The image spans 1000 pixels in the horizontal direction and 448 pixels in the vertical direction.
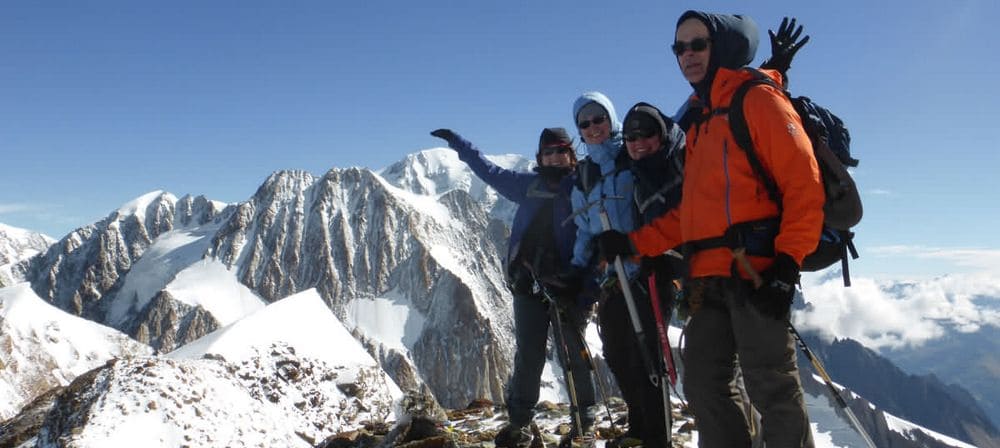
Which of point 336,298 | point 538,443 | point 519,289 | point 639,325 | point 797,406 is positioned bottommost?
point 538,443

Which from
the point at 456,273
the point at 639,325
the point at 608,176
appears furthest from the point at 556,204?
the point at 456,273

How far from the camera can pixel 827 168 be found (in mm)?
4012

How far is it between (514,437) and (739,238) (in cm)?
520

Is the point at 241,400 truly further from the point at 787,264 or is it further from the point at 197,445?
the point at 787,264

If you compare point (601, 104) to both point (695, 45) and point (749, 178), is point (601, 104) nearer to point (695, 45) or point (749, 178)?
point (695, 45)

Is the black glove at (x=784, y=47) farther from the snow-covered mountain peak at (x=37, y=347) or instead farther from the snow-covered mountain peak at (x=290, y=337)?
the snow-covered mountain peak at (x=37, y=347)

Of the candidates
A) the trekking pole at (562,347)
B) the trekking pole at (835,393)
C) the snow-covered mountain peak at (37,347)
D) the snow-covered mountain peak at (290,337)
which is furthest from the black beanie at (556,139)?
the snow-covered mountain peak at (37,347)

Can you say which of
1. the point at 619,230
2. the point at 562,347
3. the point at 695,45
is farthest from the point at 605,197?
the point at 562,347

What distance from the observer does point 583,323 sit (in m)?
7.70

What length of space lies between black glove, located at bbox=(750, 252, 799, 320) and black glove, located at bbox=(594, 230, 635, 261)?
1.84 meters

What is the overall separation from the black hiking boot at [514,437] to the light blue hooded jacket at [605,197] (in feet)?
9.45

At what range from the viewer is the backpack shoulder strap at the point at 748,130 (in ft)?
13.6

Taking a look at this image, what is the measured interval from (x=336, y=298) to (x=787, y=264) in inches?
7545

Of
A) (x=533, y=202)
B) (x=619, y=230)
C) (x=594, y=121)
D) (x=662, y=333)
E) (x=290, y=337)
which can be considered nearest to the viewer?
(x=662, y=333)
